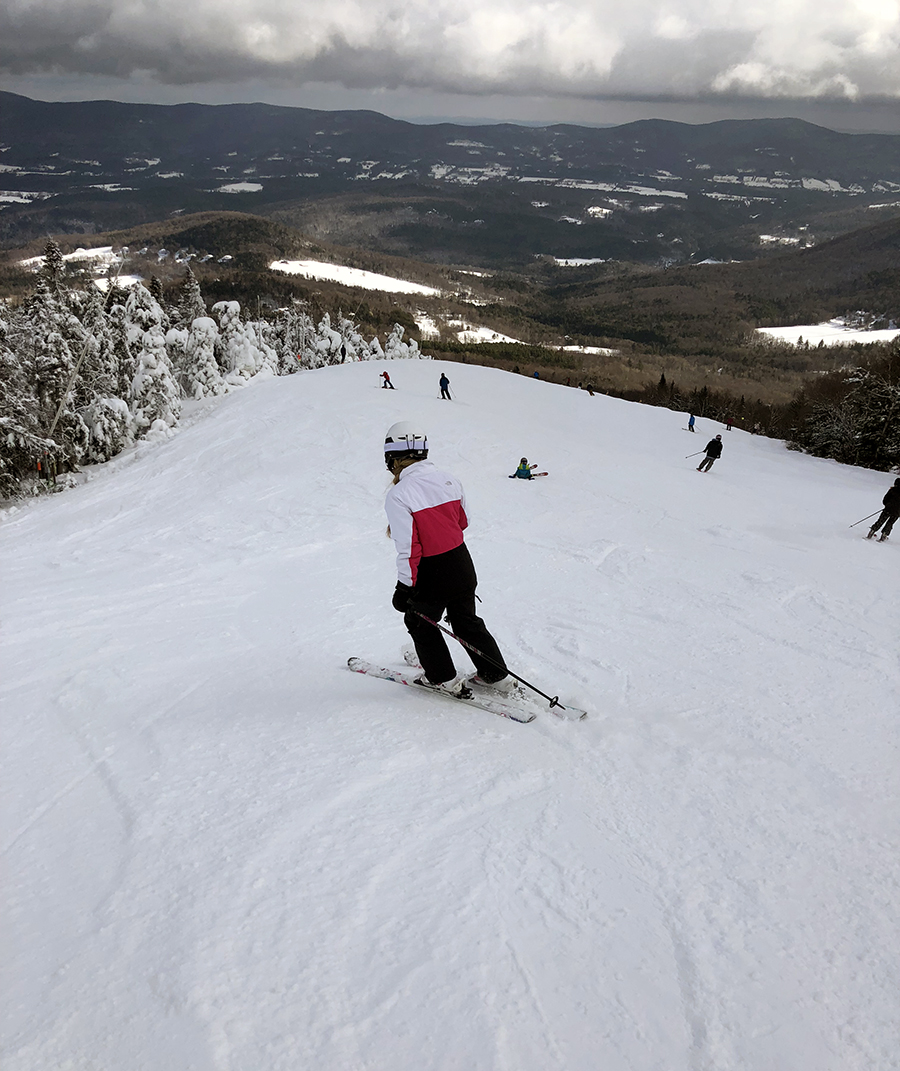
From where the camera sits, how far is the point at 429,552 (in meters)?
4.41

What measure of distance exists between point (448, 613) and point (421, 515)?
0.86 metres

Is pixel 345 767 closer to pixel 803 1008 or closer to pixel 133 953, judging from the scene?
pixel 133 953

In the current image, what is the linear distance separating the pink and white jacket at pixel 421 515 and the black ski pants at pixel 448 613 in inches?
3.8

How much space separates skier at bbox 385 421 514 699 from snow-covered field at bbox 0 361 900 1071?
1.78ft

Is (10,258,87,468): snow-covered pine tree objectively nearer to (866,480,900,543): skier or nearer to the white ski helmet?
the white ski helmet

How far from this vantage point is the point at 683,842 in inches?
130

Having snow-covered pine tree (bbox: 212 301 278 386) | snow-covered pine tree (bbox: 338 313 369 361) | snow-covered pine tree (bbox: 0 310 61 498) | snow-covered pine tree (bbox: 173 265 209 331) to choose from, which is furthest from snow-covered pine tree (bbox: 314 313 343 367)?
snow-covered pine tree (bbox: 0 310 61 498)

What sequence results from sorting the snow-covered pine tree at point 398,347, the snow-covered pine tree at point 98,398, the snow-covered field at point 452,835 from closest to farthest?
1. the snow-covered field at point 452,835
2. the snow-covered pine tree at point 98,398
3. the snow-covered pine tree at point 398,347

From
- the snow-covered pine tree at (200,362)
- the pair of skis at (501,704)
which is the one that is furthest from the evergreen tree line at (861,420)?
the snow-covered pine tree at (200,362)

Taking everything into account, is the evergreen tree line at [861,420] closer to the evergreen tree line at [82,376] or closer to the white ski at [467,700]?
the white ski at [467,700]

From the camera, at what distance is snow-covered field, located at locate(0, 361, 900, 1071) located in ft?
7.51

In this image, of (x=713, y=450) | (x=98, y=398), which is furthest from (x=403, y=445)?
(x=98, y=398)

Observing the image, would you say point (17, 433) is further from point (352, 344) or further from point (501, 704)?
point (352, 344)

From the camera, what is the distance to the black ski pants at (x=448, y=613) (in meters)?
4.49
